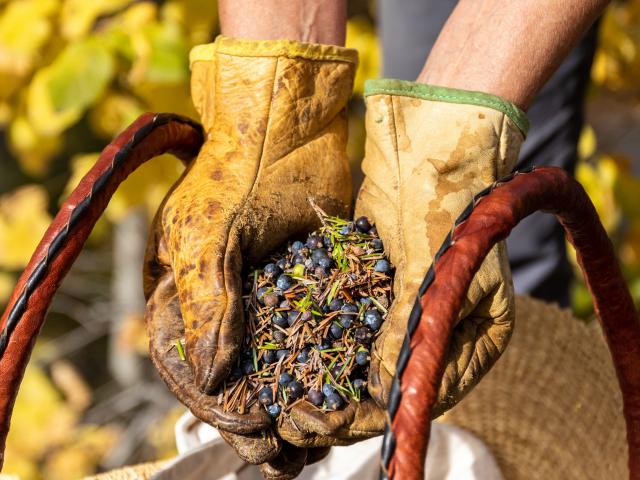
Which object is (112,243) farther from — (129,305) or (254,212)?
(254,212)

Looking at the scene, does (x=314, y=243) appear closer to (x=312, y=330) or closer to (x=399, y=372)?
(x=312, y=330)

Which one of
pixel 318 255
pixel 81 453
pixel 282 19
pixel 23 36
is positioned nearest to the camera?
pixel 318 255

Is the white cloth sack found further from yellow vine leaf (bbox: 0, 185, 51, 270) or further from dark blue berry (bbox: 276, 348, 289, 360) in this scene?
yellow vine leaf (bbox: 0, 185, 51, 270)

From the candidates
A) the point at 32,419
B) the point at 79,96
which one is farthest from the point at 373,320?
the point at 32,419

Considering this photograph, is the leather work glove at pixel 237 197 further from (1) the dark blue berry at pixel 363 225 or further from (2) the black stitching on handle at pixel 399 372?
(2) the black stitching on handle at pixel 399 372

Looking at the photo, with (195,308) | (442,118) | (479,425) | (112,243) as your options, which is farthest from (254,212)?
(112,243)
